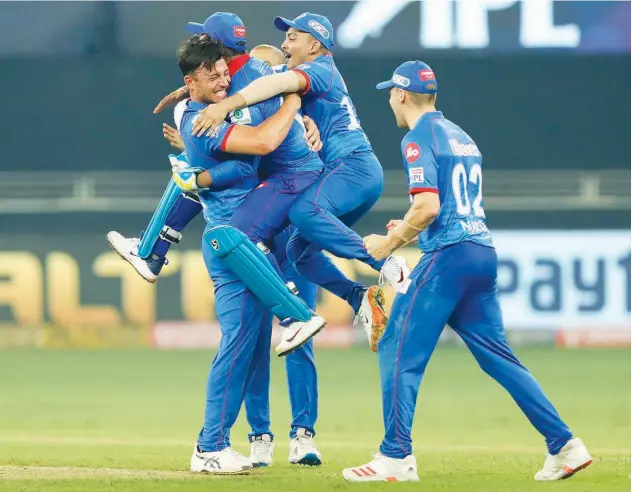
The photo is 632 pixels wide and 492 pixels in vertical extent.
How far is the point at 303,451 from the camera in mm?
7906

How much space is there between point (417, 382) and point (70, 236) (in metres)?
11.8

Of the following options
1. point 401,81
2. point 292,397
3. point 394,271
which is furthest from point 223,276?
point 401,81

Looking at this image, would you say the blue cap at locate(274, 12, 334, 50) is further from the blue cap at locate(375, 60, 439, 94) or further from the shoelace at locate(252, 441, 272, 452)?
the shoelace at locate(252, 441, 272, 452)

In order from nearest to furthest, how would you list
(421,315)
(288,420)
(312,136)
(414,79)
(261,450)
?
1. (421,315)
2. (414,79)
3. (312,136)
4. (261,450)
5. (288,420)

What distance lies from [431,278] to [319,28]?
5.51ft

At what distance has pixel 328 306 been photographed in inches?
704

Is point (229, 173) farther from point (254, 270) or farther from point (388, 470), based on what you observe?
point (388, 470)

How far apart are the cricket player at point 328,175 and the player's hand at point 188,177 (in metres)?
0.22

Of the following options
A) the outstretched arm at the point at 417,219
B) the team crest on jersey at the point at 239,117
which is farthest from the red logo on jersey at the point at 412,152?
the team crest on jersey at the point at 239,117

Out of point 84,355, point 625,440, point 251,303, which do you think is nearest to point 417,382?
point 251,303

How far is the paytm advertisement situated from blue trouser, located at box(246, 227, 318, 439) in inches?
380

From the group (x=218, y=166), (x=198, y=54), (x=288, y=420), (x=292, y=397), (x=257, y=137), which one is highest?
(x=198, y=54)

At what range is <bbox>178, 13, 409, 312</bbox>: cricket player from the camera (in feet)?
24.1

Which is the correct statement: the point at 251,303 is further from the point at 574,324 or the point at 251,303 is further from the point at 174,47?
the point at 174,47
